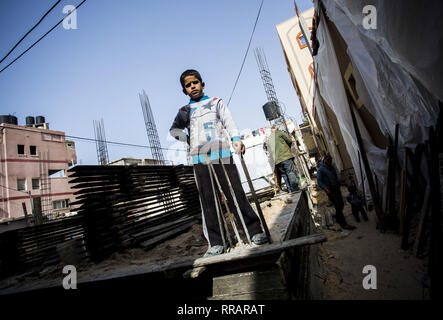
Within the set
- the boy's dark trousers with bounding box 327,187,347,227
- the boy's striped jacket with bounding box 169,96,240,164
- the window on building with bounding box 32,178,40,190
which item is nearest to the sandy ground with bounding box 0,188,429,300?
the boy's dark trousers with bounding box 327,187,347,227

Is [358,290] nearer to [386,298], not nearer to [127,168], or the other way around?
[386,298]

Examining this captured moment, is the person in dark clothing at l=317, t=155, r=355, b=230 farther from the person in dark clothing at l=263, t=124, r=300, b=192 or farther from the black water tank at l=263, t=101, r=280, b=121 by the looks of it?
the black water tank at l=263, t=101, r=280, b=121

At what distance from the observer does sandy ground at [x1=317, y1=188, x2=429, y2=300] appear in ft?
7.53

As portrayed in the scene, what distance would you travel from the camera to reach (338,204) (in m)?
4.64

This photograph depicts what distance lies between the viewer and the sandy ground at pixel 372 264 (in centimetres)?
229

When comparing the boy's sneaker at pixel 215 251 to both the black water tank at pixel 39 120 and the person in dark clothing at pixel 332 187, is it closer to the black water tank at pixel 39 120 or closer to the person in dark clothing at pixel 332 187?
the person in dark clothing at pixel 332 187

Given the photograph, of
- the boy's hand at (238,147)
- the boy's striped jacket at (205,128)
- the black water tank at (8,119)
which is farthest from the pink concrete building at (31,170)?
the boy's hand at (238,147)

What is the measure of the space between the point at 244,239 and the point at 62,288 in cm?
242

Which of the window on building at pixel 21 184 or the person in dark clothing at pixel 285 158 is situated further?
the window on building at pixel 21 184

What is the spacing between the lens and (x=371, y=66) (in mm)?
2719

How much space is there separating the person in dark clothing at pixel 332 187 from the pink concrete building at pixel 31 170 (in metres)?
20.0

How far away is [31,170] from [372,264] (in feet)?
93.9

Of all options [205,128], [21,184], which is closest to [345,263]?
[205,128]

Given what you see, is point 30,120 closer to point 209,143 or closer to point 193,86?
point 193,86
